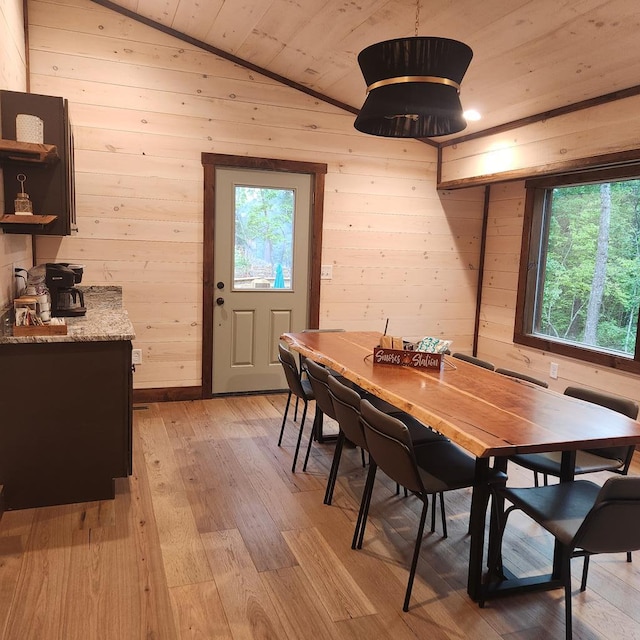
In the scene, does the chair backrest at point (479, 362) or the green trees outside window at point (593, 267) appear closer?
the chair backrest at point (479, 362)

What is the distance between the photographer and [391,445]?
223 cm

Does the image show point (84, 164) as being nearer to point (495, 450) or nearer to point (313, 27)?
point (313, 27)

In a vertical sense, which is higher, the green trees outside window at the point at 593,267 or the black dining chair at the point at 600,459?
the green trees outside window at the point at 593,267

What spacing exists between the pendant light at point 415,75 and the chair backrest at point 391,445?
4.08 ft

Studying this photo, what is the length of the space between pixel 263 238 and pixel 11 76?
7.32ft

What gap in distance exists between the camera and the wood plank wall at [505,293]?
16.6 feet

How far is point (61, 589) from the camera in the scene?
88.3 inches

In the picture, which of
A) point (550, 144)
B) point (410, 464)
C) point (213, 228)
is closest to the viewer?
point (410, 464)

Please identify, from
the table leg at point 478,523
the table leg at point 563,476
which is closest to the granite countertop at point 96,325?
the table leg at point 478,523

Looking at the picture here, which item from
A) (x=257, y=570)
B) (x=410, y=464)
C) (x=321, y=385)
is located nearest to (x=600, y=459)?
(x=410, y=464)

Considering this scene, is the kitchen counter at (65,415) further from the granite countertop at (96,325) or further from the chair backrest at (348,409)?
the chair backrest at (348,409)

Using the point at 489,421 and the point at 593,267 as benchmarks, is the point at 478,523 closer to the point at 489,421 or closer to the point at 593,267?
the point at 489,421

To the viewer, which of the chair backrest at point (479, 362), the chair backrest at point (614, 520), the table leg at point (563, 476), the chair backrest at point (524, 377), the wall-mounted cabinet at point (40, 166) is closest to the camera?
the chair backrest at point (614, 520)

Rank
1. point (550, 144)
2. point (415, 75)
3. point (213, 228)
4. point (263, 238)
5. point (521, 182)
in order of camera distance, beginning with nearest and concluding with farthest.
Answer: point (415, 75)
point (550, 144)
point (213, 228)
point (263, 238)
point (521, 182)
